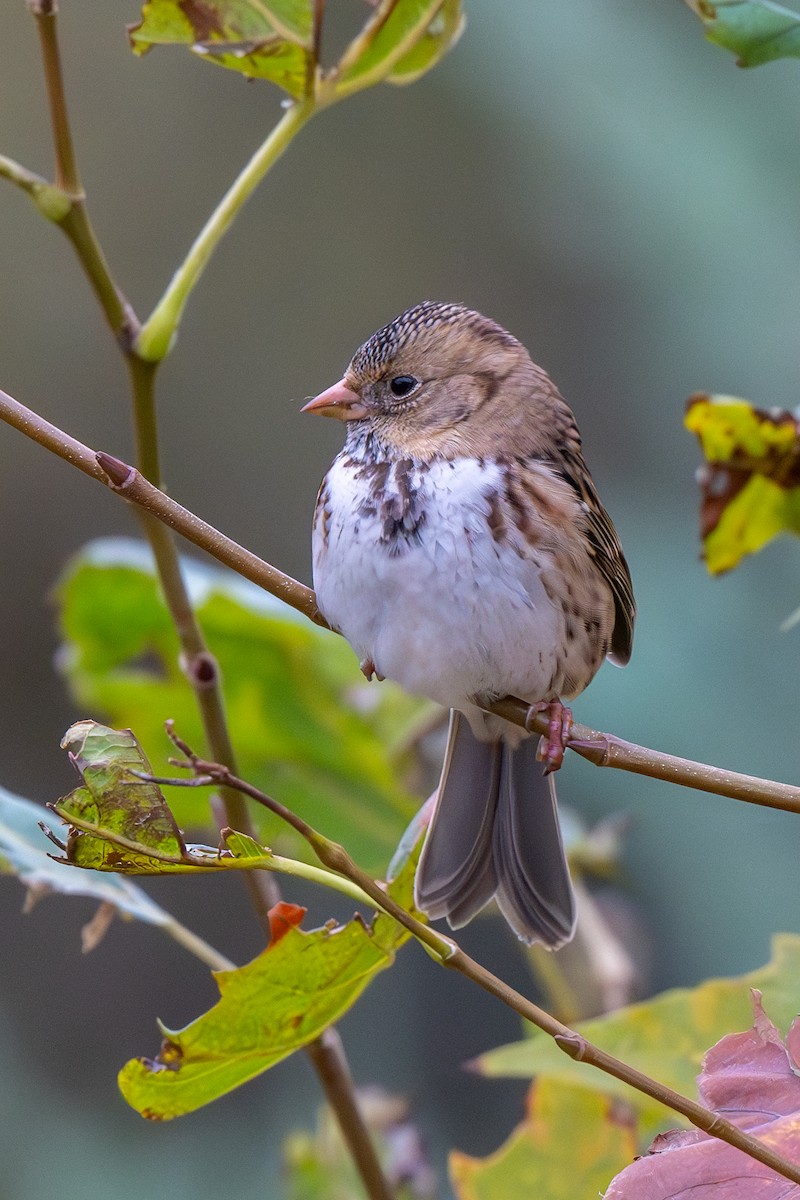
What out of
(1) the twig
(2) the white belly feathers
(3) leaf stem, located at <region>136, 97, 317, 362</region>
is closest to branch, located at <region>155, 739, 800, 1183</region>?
(1) the twig

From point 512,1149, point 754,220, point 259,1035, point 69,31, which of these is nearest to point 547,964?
point 512,1149

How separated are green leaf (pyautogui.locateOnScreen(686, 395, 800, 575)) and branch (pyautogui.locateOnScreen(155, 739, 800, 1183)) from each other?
0.66 metres

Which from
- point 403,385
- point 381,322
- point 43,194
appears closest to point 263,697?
point 403,385

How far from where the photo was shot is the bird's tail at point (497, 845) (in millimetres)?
1643

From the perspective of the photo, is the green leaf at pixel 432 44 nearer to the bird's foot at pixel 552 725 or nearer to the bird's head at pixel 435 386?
the bird's head at pixel 435 386

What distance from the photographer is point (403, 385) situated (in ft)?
5.81

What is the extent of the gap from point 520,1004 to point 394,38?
926mm

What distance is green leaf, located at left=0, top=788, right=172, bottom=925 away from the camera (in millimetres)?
1239

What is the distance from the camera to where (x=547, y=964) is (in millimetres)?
1797

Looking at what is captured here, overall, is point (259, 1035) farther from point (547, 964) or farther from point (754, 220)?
point (754, 220)

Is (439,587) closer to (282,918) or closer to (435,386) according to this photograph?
(435,386)

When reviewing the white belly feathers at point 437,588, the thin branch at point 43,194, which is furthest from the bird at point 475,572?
the thin branch at point 43,194

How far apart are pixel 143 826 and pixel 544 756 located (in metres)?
0.74

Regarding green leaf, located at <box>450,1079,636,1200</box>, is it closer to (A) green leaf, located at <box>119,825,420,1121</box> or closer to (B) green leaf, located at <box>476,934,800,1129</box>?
(B) green leaf, located at <box>476,934,800,1129</box>
